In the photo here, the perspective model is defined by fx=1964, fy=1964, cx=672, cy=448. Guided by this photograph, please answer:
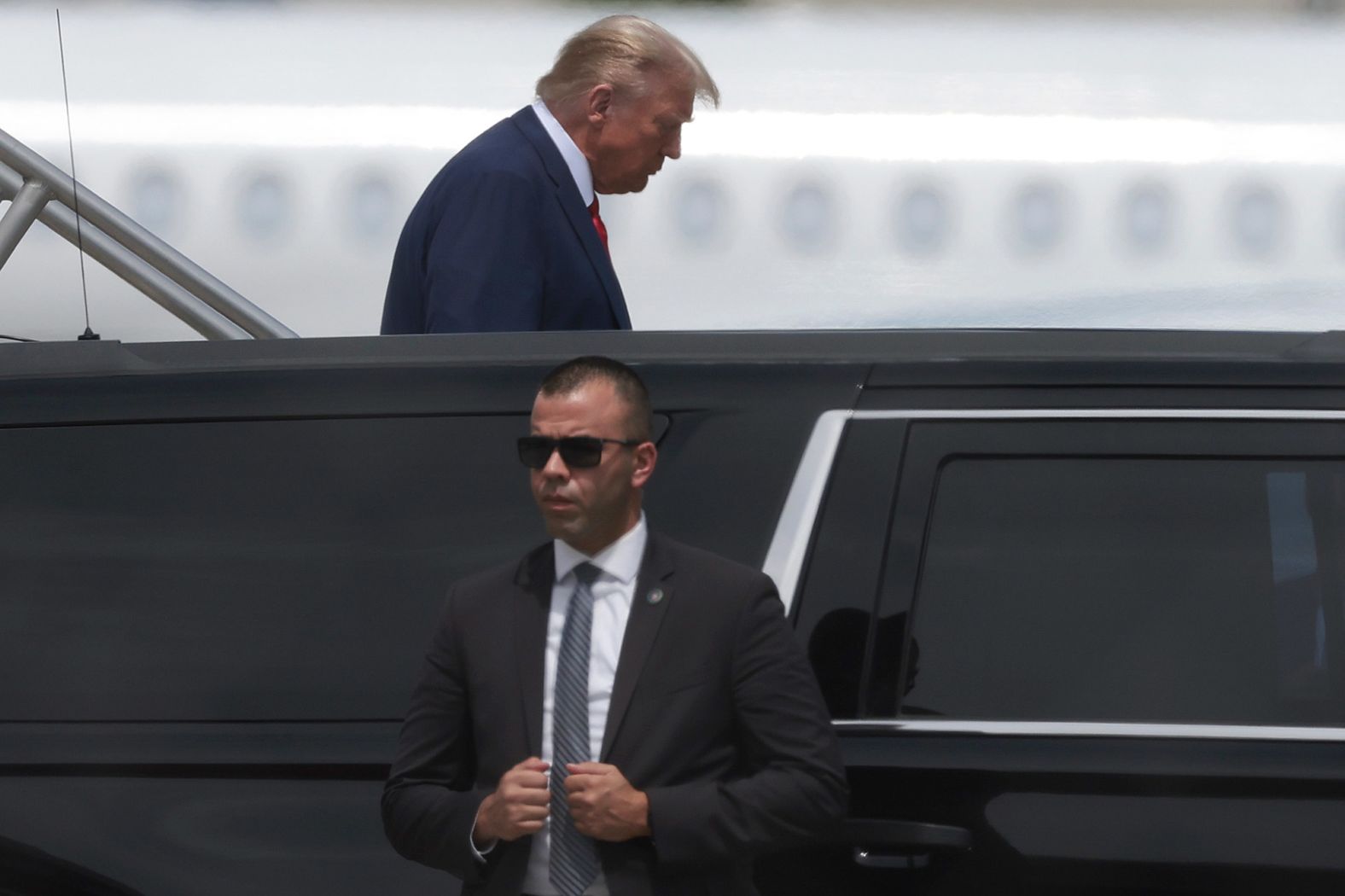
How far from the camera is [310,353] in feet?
8.16

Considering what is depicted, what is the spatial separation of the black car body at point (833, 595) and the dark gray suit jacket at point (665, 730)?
0.54ft

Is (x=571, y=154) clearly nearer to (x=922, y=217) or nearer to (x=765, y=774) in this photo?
(x=765, y=774)

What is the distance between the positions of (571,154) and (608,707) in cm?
187

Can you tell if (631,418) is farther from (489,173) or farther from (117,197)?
(117,197)

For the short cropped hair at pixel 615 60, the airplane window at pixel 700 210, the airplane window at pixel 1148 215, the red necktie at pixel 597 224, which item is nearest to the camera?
the red necktie at pixel 597 224

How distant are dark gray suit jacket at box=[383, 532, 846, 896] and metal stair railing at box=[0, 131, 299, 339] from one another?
3.13 metres

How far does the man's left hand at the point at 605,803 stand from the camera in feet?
6.36

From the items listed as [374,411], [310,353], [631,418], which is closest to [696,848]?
[631,418]

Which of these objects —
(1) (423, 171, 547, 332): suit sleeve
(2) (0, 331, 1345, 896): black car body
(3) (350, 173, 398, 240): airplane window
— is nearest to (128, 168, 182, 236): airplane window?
(3) (350, 173, 398, 240): airplane window

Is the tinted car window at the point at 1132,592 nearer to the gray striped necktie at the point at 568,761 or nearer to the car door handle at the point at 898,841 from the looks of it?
the car door handle at the point at 898,841

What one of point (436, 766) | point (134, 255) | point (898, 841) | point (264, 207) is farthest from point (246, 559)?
point (264, 207)

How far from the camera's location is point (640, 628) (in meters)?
2.03

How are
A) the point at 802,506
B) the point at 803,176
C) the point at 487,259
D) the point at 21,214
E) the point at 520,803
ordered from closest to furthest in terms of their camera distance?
the point at 520,803 < the point at 802,506 < the point at 487,259 < the point at 21,214 < the point at 803,176

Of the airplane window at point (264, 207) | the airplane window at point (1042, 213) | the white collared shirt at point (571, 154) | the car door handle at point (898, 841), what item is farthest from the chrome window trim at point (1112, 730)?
the airplane window at point (264, 207)
